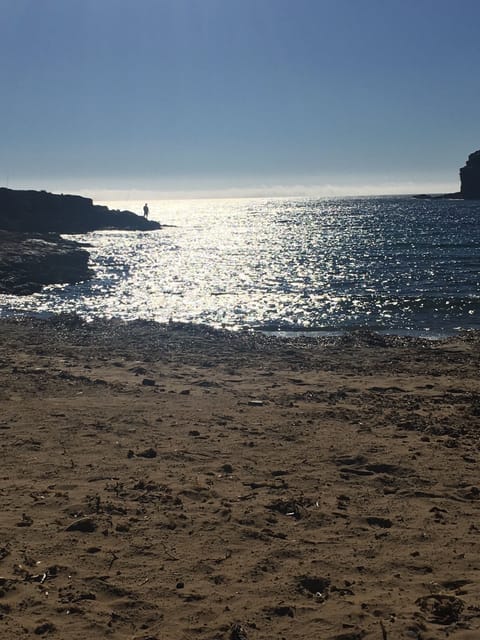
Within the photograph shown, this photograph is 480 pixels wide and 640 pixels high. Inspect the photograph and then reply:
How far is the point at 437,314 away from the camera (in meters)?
26.8

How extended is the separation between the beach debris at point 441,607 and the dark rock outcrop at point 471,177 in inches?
7965

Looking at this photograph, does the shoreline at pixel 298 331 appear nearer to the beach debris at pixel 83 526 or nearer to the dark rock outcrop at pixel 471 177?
the beach debris at pixel 83 526

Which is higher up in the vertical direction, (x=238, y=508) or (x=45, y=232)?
(x=45, y=232)

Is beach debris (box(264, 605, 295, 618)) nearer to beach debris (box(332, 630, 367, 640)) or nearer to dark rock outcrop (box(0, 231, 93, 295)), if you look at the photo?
beach debris (box(332, 630, 367, 640))

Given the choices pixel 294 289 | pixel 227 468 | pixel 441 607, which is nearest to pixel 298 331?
pixel 294 289

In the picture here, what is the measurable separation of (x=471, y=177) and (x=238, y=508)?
205697 millimetres

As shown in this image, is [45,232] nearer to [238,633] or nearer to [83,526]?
[83,526]

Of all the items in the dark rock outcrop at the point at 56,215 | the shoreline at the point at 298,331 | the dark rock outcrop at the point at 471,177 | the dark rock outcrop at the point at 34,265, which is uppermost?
the dark rock outcrop at the point at 471,177

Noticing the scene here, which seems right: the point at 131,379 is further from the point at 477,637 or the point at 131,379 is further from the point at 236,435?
the point at 477,637

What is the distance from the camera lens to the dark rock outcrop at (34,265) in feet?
118

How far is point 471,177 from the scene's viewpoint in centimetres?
19212

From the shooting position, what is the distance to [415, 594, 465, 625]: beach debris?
4.70 meters

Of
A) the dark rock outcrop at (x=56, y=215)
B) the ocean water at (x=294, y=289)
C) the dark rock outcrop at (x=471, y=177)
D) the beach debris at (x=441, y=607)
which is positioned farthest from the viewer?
the dark rock outcrop at (x=471, y=177)

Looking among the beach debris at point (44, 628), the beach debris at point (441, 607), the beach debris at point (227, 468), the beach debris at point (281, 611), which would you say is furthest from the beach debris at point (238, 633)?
the beach debris at point (227, 468)
